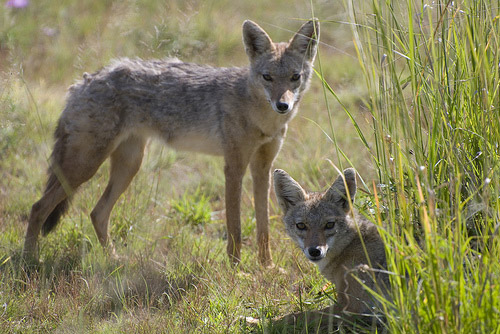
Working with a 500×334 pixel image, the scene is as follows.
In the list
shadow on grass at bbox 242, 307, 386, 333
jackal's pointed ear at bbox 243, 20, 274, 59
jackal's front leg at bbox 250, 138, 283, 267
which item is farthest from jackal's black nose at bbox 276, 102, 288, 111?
shadow on grass at bbox 242, 307, 386, 333

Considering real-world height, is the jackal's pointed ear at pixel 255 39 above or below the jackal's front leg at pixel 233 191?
above

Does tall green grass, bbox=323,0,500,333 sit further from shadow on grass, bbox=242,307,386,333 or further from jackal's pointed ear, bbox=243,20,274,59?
jackal's pointed ear, bbox=243,20,274,59

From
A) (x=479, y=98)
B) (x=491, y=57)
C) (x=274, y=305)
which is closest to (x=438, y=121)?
(x=479, y=98)

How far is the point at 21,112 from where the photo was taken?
25.0ft

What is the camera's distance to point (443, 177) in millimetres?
3387

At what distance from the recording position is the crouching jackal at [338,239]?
3.87 m

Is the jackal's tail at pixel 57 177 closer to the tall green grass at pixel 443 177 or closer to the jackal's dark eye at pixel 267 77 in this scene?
the jackal's dark eye at pixel 267 77

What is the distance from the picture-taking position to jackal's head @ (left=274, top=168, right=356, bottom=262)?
395cm

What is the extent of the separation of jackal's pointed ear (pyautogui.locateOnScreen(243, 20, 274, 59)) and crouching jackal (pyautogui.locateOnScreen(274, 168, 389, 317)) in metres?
1.86

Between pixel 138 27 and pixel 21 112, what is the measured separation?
3.52 m

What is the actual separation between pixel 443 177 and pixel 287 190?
130cm

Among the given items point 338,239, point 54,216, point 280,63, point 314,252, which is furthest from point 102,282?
point 280,63

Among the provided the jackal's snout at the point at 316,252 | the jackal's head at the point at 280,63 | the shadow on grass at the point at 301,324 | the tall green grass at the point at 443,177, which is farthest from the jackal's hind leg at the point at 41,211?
the tall green grass at the point at 443,177

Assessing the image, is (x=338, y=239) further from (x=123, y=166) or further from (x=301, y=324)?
(x=123, y=166)
